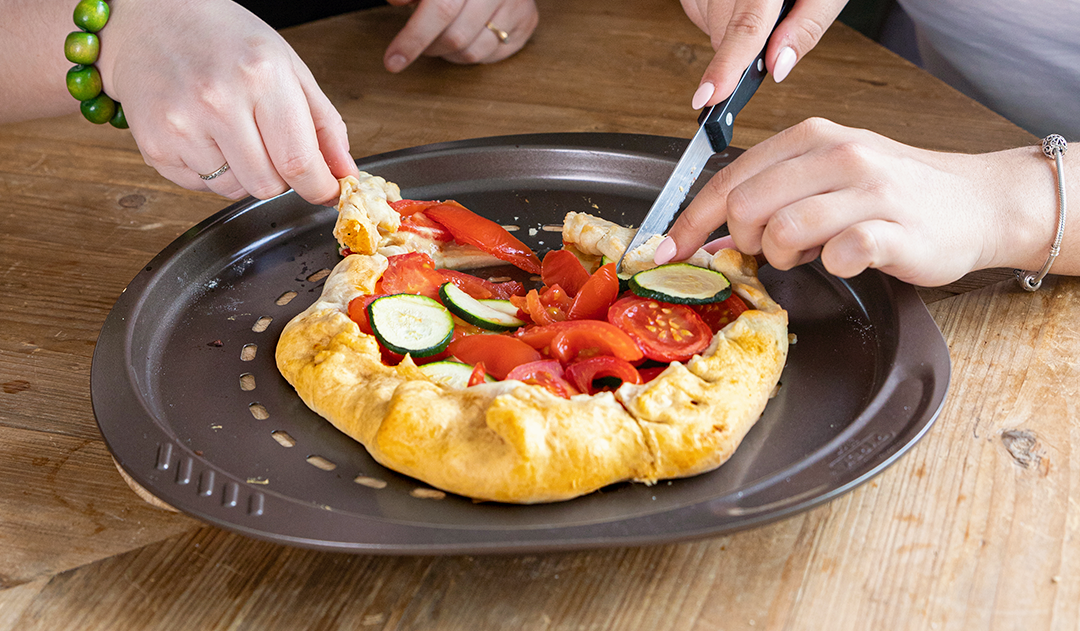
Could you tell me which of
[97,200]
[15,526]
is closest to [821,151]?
[15,526]

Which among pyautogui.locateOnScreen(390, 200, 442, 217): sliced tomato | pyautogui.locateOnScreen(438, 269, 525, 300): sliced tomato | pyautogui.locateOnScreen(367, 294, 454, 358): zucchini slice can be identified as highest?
pyautogui.locateOnScreen(367, 294, 454, 358): zucchini slice

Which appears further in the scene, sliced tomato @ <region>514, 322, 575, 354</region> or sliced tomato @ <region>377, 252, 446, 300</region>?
sliced tomato @ <region>377, 252, 446, 300</region>

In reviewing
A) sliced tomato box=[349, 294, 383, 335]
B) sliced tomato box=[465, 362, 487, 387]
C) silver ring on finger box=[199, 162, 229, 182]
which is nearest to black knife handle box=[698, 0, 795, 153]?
sliced tomato box=[465, 362, 487, 387]

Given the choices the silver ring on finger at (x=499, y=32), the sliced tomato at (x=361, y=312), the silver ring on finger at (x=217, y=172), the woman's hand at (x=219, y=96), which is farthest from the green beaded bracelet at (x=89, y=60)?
the silver ring on finger at (x=499, y=32)

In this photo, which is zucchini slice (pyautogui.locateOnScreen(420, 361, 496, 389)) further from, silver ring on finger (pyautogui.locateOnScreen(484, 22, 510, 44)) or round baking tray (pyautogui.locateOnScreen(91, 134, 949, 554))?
silver ring on finger (pyautogui.locateOnScreen(484, 22, 510, 44))

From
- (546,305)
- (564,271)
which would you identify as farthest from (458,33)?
(546,305)

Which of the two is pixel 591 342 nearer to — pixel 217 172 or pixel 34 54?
pixel 217 172
